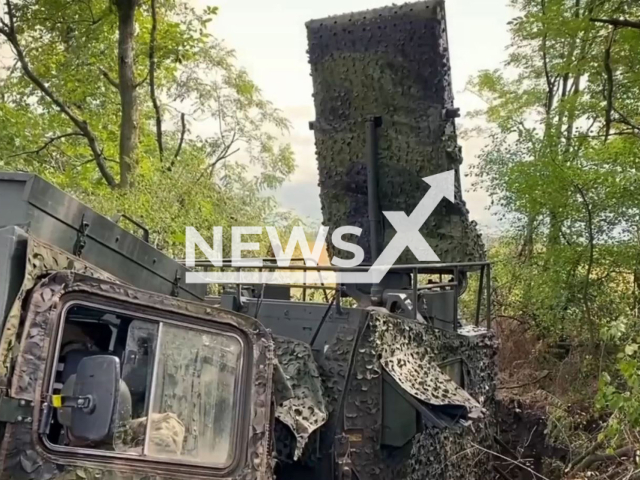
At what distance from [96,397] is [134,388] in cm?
34

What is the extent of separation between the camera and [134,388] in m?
2.41

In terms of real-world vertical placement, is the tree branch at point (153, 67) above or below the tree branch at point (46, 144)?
above

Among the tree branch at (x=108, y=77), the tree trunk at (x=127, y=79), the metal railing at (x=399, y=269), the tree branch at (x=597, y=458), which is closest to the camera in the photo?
the metal railing at (x=399, y=269)

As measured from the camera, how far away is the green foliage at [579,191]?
8109mm

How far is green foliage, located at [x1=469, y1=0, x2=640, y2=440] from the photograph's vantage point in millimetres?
8109

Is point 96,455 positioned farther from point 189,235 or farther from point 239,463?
point 189,235

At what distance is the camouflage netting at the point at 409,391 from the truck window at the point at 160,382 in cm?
149

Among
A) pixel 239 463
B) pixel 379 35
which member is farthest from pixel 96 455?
pixel 379 35

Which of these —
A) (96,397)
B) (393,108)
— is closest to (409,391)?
(96,397)

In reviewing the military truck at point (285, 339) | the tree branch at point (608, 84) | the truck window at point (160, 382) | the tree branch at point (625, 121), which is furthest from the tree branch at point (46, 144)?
the truck window at point (160, 382)

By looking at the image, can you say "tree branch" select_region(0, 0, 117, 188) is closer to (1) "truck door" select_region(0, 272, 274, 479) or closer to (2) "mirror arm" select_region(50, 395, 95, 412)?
(1) "truck door" select_region(0, 272, 274, 479)

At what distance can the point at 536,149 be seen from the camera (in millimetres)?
9172

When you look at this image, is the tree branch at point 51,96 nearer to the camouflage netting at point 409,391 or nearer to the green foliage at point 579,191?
the green foliage at point 579,191

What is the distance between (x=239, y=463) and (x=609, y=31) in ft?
26.7
